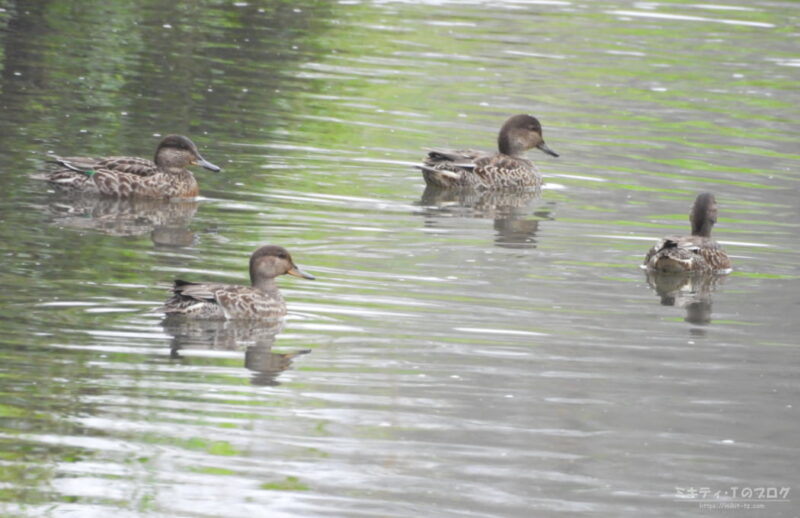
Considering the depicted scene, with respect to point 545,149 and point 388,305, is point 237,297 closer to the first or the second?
point 388,305

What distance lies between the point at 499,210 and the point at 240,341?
6.39m

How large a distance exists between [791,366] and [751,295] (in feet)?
7.21

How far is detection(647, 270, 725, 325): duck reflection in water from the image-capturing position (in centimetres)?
1259

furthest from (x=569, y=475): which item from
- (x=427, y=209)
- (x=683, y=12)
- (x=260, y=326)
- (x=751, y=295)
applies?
(x=683, y=12)

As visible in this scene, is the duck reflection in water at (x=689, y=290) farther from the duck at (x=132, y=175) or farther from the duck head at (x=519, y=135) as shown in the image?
the duck head at (x=519, y=135)

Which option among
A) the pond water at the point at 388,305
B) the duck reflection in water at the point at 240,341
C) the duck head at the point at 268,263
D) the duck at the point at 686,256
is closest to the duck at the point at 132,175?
the pond water at the point at 388,305

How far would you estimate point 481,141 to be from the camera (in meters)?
20.8

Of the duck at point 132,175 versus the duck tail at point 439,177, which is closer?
the duck at point 132,175

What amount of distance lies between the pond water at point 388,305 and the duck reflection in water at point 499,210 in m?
0.06

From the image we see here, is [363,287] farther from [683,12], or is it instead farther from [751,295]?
[683,12]

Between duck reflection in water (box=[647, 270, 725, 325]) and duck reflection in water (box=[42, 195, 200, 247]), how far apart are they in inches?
154

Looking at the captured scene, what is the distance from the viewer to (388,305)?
1199cm

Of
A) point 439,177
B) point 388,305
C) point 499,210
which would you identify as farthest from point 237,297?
point 439,177

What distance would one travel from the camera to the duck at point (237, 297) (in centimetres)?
1104
